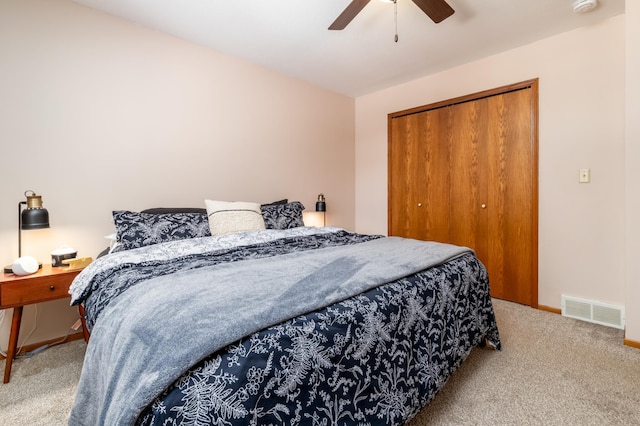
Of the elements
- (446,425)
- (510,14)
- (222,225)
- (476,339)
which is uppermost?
(510,14)

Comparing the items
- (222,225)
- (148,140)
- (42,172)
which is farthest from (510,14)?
(42,172)

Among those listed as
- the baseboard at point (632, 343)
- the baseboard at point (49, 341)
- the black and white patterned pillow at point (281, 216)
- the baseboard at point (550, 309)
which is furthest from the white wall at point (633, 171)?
the baseboard at point (49, 341)

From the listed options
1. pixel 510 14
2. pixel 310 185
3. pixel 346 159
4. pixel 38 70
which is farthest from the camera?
pixel 346 159

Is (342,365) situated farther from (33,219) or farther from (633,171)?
(633,171)

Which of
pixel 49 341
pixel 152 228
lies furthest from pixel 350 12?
pixel 49 341

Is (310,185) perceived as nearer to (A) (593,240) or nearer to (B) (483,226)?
(B) (483,226)

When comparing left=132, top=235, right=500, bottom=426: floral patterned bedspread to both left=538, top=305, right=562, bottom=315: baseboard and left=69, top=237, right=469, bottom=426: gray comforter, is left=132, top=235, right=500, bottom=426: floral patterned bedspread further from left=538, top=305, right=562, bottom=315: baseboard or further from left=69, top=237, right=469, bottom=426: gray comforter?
left=538, top=305, right=562, bottom=315: baseboard

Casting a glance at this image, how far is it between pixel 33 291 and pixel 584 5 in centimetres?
400

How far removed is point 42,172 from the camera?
2053 mm

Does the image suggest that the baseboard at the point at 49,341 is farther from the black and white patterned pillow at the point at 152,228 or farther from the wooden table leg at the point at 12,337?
the black and white patterned pillow at the point at 152,228

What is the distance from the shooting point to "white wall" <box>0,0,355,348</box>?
199 cm

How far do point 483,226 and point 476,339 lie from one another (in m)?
1.62

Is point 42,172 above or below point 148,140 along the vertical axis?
below

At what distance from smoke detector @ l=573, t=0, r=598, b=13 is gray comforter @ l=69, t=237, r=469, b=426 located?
92.5 inches
